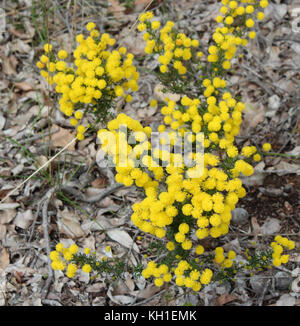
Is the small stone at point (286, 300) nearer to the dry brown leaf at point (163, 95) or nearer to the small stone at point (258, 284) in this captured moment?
the small stone at point (258, 284)

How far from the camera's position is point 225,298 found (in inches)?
120

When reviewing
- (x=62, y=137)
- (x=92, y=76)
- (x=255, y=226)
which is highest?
(x=92, y=76)

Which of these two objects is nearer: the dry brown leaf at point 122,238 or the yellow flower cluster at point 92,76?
the yellow flower cluster at point 92,76

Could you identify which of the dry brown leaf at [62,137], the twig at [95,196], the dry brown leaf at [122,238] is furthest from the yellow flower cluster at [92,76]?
the dry brown leaf at [122,238]

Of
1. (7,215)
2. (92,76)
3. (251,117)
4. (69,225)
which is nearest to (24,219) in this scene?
(7,215)

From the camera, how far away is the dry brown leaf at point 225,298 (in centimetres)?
303

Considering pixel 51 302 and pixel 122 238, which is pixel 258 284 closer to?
pixel 122 238

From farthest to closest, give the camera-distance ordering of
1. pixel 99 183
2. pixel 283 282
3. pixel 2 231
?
pixel 99 183
pixel 2 231
pixel 283 282

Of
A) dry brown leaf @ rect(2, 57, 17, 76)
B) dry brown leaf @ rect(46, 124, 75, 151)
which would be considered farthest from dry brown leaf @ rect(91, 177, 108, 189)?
dry brown leaf @ rect(2, 57, 17, 76)

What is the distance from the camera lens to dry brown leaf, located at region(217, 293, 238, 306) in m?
3.03

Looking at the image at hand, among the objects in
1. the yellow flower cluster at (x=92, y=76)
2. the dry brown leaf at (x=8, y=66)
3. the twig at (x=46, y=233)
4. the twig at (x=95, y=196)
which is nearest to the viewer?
the yellow flower cluster at (x=92, y=76)

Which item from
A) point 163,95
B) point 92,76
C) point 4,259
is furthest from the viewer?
point 163,95
